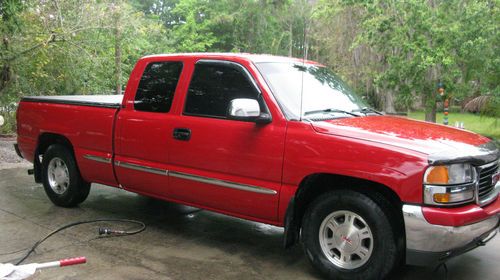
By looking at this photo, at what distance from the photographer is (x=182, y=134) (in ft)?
15.9

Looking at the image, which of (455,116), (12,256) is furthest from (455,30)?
(12,256)

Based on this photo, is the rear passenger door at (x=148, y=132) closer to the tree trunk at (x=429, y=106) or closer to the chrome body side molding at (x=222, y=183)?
the chrome body side molding at (x=222, y=183)

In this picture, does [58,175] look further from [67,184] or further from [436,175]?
→ [436,175]

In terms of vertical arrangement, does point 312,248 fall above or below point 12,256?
above

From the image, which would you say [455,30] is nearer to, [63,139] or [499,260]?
[499,260]

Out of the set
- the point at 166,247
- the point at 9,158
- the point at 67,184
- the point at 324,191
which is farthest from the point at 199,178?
the point at 9,158

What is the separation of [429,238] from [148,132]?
3.00 metres

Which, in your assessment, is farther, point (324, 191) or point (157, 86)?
point (157, 86)

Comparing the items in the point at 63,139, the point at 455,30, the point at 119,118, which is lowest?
the point at 63,139

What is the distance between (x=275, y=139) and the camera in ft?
13.9

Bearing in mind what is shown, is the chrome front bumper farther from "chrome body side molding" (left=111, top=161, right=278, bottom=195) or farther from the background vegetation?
the background vegetation

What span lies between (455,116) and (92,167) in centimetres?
1798

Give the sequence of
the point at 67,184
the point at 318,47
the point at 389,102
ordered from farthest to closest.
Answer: the point at 389,102
the point at 318,47
the point at 67,184

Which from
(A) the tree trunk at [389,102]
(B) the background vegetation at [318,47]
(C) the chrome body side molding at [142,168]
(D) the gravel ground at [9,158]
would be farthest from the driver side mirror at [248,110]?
(A) the tree trunk at [389,102]
